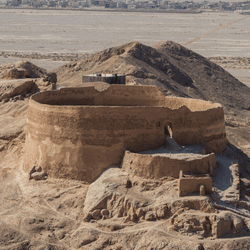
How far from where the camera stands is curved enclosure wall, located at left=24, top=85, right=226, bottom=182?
20.8 meters

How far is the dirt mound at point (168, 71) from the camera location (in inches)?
1571

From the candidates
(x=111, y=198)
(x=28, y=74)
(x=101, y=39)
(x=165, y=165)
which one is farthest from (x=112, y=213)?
(x=101, y=39)

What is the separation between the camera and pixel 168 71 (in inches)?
1729

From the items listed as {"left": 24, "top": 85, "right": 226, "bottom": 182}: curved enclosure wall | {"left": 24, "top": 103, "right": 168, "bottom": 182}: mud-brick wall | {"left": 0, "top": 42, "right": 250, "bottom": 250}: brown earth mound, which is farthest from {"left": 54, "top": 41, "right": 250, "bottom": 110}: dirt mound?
{"left": 24, "top": 103, "right": 168, "bottom": 182}: mud-brick wall

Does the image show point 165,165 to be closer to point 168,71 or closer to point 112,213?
point 112,213

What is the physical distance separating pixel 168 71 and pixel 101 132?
78.6ft

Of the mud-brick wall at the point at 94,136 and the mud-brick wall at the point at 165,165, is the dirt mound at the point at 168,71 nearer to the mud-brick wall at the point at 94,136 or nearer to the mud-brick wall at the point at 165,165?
the mud-brick wall at the point at 94,136

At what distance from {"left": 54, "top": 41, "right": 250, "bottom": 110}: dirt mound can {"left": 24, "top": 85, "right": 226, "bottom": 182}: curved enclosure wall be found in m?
15.6

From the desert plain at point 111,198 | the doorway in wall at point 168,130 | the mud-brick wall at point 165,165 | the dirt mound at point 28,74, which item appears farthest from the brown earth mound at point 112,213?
the dirt mound at point 28,74

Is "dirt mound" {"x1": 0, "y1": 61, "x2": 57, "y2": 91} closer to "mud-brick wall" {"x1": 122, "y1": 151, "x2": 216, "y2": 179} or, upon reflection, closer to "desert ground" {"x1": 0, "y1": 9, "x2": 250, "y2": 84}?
"mud-brick wall" {"x1": 122, "y1": 151, "x2": 216, "y2": 179}

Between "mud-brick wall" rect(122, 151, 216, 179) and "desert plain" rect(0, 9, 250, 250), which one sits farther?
"mud-brick wall" rect(122, 151, 216, 179)

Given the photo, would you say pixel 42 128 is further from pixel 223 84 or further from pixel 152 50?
pixel 223 84

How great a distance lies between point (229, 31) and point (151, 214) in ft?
330

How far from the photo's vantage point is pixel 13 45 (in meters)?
83.9
